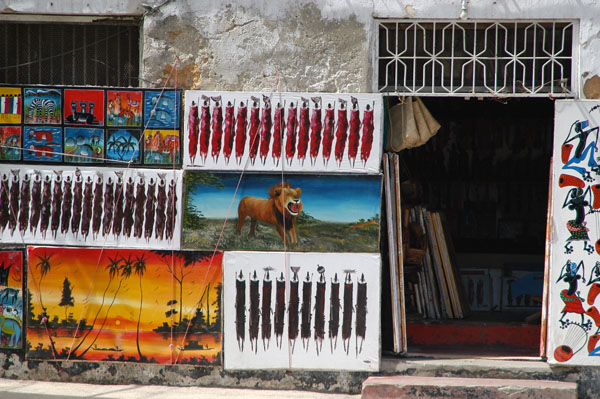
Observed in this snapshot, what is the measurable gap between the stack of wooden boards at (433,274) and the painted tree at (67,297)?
9.75ft

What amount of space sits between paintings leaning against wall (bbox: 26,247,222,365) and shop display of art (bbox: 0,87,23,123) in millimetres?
1010

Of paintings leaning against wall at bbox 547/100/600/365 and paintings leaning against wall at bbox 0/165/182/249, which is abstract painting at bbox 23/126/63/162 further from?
paintings leaning against wall at bbox 547/100/600/365

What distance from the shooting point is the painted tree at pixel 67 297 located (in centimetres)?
512

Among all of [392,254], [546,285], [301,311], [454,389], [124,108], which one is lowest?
[454,389]

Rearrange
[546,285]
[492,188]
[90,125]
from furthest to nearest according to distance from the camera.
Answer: [492,188] → [90,125] → [546,285]

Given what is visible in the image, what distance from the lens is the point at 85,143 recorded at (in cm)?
510

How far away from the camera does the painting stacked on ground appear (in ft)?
16.5

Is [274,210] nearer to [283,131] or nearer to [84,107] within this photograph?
[283,131]

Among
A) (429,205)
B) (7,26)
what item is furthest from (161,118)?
(429,205)

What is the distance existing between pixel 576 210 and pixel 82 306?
372 centimetres

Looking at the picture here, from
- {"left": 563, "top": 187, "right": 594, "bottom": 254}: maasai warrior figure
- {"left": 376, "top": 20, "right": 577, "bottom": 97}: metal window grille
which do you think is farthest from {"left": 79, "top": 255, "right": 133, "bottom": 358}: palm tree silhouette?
{"left": 563, "top": 187, "right": 594, "bottom": 254}: maasai warrior figure

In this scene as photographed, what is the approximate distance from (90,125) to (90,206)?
61cm

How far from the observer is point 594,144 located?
482 cm

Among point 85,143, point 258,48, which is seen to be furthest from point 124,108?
point 258,48
